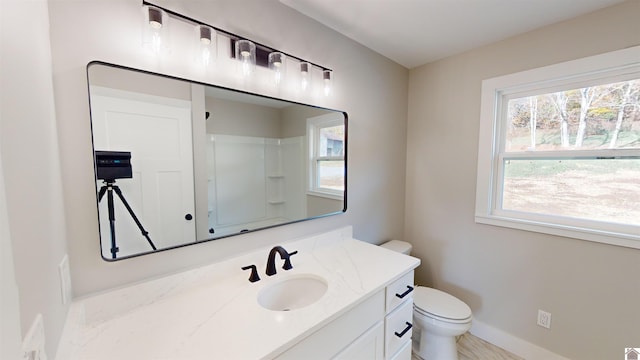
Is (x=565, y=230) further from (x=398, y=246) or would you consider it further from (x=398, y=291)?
(x=398, y=291)

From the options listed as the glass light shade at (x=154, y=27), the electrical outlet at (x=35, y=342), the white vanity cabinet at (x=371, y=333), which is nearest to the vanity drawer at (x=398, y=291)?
the white vanity cabinet at (x=371, y=333)

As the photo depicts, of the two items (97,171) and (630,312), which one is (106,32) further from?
(630,312)

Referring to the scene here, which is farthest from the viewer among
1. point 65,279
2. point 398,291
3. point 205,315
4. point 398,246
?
point 398,246

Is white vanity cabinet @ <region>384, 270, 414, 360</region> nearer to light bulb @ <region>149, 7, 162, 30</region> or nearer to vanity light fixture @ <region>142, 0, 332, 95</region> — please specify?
vanity light fixture @ <region>142, 0, 332, 95</region>

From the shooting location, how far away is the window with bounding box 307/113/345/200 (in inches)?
64.0

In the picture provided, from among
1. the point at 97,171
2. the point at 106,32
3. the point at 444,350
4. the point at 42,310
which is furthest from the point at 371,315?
the point at 106,32

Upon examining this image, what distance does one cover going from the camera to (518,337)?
181cm

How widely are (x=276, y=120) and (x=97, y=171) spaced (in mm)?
837

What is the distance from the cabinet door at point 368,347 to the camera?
3.40ft

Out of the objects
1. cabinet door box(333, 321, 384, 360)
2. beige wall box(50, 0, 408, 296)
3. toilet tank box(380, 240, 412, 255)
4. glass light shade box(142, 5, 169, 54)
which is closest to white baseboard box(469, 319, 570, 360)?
toilet tank box(380, 240, 412, 255)

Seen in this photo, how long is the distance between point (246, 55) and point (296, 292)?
124cm

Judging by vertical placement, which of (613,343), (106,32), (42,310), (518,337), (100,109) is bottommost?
(518,337)

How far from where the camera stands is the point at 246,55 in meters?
1.20

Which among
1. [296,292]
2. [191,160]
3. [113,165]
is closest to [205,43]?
[191,160]
